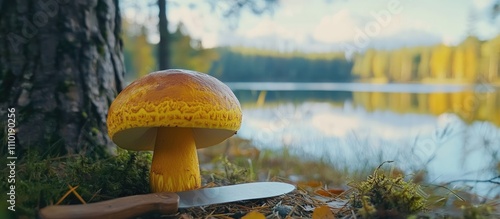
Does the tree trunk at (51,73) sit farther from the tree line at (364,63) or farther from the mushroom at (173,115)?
the tree line at (364,63)

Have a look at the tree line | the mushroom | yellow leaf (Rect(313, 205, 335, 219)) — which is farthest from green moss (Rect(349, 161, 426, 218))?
the tree line

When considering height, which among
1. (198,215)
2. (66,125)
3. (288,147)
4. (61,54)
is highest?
(61,54)

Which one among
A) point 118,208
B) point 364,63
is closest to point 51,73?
point 118,208

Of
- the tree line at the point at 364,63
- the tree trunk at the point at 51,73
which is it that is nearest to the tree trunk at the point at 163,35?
the tree trunk at the point at 51,73

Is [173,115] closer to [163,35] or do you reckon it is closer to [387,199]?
[387,199]

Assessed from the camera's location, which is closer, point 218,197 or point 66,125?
point 218,197

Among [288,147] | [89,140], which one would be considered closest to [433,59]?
[288,147]

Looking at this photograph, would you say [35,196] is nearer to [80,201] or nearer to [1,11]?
[80,201]
